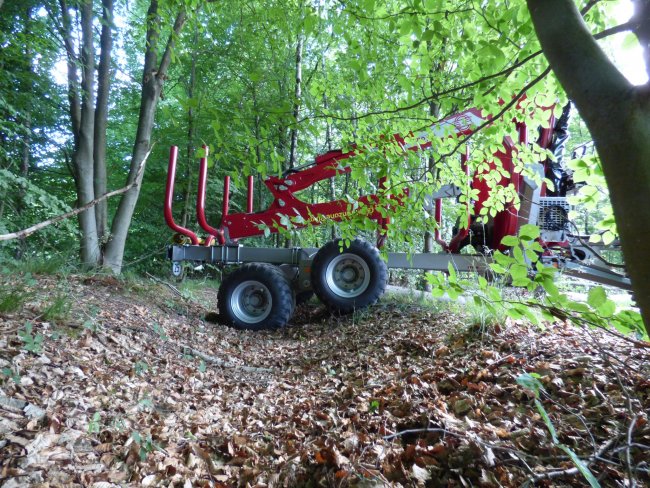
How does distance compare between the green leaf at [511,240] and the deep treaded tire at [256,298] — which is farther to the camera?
the deep treaded tire at [256,298]

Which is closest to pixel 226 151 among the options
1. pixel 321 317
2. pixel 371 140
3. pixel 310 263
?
pixel 371 140

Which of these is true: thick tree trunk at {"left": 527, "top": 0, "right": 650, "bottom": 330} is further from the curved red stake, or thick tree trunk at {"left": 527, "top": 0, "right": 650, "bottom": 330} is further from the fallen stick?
the curved red stake

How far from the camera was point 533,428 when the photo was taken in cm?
179

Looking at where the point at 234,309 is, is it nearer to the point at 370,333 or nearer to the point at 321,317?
the point at 321,317

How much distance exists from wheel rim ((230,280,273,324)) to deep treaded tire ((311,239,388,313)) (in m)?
0.78

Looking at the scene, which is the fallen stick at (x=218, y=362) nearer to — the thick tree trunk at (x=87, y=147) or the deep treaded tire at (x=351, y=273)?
the deep treaded tire at (x=351, y=273)

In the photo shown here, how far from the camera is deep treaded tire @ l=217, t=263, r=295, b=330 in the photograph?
5.09 m

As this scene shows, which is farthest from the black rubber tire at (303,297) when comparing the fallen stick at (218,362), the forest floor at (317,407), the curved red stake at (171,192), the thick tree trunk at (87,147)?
the thick tree trunk at (87,147)

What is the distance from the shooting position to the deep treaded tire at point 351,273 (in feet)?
16.0

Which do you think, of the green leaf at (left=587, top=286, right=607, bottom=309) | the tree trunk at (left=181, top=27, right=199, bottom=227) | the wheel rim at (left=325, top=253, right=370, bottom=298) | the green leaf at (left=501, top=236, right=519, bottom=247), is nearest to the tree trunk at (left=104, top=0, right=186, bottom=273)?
the tree trunk at (left=181, top=27, right=199, bottom=227)

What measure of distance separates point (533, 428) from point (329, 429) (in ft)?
3.66

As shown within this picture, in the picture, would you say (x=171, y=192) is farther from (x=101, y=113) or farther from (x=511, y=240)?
(x=511, y=240)

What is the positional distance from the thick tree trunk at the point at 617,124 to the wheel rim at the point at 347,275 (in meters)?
4.21

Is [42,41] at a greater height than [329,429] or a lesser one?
greater
